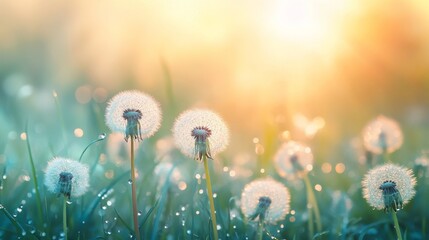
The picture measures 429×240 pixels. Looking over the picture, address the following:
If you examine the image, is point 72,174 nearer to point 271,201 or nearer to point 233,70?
point 271,201

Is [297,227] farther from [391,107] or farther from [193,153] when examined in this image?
[391,107]

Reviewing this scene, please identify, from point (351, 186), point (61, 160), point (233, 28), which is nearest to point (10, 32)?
point (233, 28)

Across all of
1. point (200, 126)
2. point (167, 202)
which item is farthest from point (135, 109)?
point (167, 202)

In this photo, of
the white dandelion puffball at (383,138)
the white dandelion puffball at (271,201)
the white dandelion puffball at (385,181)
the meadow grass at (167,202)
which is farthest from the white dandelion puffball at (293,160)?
the white dandelion puffball at (385,181)

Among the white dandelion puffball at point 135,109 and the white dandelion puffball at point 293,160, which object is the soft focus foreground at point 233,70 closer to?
the white dandelion puffball at point 293,160

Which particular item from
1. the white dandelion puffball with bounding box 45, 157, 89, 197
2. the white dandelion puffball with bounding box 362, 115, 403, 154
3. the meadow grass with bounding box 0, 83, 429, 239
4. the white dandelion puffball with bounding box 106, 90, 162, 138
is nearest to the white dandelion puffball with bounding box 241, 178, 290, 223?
the meadow grass with bounding box 0, 83, 429, 239

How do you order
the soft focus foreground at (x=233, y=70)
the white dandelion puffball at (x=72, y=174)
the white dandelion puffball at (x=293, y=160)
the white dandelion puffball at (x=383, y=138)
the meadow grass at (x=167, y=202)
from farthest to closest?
the soft focus foreground at (x=233, y=70) < the white dandelion puffball at (x=383, y=138) < the white dandelion puffball at (x=293, y=160) < the meadow grass at (x=167, y=202) < the white dandelion puffball at (x=72, y=174)
